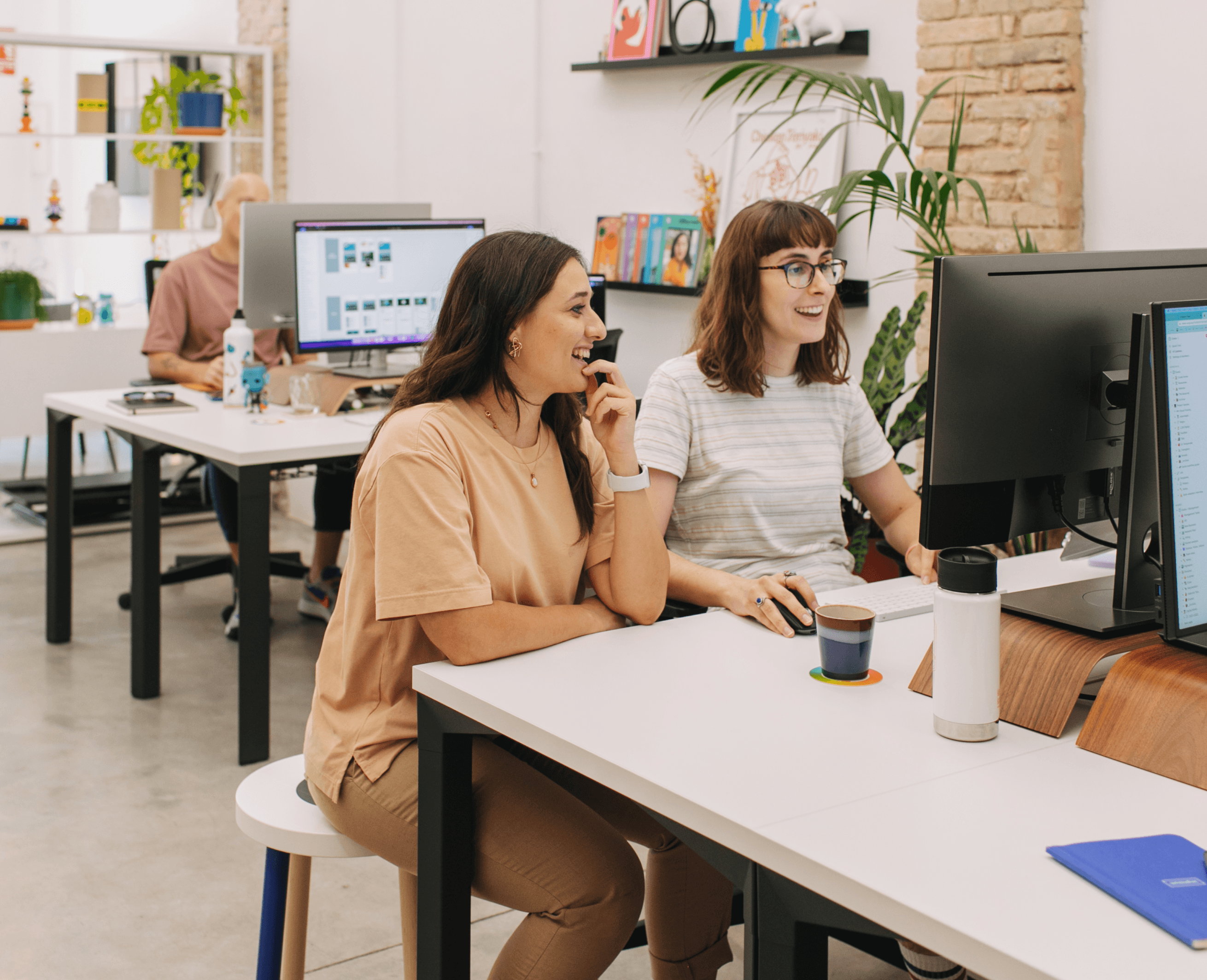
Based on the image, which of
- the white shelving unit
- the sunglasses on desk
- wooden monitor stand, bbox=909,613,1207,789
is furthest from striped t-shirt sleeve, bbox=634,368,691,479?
the white shelving unit

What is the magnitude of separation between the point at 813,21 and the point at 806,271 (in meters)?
1.77

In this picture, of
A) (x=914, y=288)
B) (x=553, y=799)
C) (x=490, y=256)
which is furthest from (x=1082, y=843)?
(x=914, y=288)

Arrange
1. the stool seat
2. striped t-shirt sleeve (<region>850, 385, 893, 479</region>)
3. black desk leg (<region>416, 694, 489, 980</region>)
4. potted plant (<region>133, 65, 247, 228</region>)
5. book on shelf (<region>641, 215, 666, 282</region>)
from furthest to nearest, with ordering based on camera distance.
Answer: potted plant (<region>133, 65, 247, 228</region>) → book on shelf (<region>641, 215, 666, 282</region>) → striped t-shirt sleeve (<region>850, 385, 893, 479</region>) → the stool seat → black desk leg (<region>416, 694, 489, 980</region>)

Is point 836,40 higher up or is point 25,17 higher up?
point 25,17

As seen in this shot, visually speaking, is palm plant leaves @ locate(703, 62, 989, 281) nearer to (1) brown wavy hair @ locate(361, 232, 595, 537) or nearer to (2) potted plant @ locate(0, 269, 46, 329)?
(1) brown wavy hair @ locate(361, 232, 595, 537)

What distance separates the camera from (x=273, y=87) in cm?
608

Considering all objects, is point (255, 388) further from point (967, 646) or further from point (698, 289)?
point (967, 646)

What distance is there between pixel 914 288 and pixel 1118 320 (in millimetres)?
2040

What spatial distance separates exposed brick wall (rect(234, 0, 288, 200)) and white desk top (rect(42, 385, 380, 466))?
2513 mm

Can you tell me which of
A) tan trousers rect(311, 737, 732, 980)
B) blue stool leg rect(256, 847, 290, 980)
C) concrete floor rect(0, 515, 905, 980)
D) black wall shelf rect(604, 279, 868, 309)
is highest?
black wall shelf rect(604, 279, 868, 309)

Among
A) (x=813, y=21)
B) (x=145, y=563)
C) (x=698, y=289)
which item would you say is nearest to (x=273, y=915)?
(x=145, y=563)

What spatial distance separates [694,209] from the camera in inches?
169

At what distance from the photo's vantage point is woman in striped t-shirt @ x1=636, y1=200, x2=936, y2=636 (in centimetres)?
228

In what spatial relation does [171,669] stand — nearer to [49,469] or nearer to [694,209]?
[49,469]
